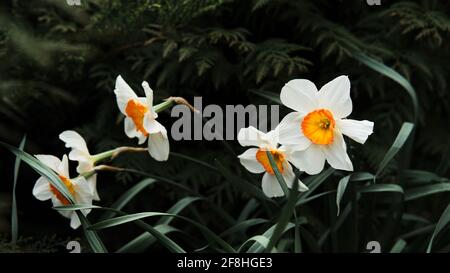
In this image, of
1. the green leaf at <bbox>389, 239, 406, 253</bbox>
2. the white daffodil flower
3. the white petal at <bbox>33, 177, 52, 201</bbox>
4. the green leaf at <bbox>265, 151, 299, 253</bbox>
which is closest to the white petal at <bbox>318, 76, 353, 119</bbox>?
the green leaf at <bbox>265, 151, 299, 253</bbox>

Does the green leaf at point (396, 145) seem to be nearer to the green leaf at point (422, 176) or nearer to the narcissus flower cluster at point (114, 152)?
the green leaf at point (422, 176)

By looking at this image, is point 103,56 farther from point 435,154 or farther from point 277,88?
point 435,154

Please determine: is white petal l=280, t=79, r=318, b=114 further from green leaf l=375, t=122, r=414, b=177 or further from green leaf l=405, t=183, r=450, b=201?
green leaf l=405, t=183, r=450, b=201

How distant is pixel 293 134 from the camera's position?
1405 mm

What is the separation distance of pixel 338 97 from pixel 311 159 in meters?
0.14

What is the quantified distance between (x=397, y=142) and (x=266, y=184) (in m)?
0.33

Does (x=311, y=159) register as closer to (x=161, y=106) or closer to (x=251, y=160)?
(x=251, y=160)

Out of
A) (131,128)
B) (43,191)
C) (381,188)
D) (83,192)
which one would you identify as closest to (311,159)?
(381,188)

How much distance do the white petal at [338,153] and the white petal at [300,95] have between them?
3.2 inches

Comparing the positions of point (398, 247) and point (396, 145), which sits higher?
point (396, 145)

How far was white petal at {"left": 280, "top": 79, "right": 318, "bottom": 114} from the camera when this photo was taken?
4.55 feet

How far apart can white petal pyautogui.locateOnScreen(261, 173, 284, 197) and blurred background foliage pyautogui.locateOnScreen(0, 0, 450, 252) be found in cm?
31
